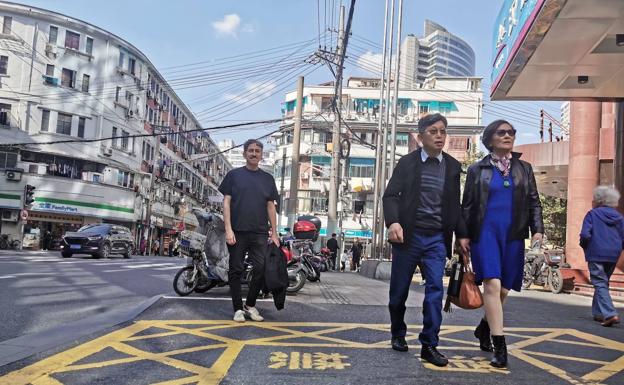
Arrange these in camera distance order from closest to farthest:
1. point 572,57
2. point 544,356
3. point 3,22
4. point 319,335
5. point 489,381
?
point 489,381 < point 544,356 < point 319,335 < point 572,57 < point 3,22

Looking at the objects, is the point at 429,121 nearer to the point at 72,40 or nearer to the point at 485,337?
the point at 485,337

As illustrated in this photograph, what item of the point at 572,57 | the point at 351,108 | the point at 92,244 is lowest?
the point at 92,244

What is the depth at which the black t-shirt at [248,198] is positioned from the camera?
18.2 ft

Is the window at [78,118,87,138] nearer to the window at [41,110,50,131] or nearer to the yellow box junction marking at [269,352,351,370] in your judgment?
the window at [41,110,50,131]

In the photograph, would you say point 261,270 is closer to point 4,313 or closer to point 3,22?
point 4,313

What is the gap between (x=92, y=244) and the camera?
22312 mm

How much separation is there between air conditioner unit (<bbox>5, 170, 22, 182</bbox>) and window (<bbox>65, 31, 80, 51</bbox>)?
31.2 ft

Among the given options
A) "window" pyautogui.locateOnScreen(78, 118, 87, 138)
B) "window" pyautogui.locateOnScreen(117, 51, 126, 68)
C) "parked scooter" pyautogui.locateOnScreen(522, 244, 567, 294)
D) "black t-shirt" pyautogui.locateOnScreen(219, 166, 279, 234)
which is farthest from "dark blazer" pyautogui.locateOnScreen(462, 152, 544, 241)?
"window" pyautogui.locateOnScreen(117, 51, 126, 68)

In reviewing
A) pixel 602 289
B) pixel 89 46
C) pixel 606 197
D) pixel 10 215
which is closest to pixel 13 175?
pixel 10 215

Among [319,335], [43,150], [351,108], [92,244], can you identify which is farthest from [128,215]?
[319,335]

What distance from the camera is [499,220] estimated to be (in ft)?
13.1

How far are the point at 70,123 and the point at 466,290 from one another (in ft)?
125

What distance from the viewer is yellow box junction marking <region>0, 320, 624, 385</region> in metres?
3.37

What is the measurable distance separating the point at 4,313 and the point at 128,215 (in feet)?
125
